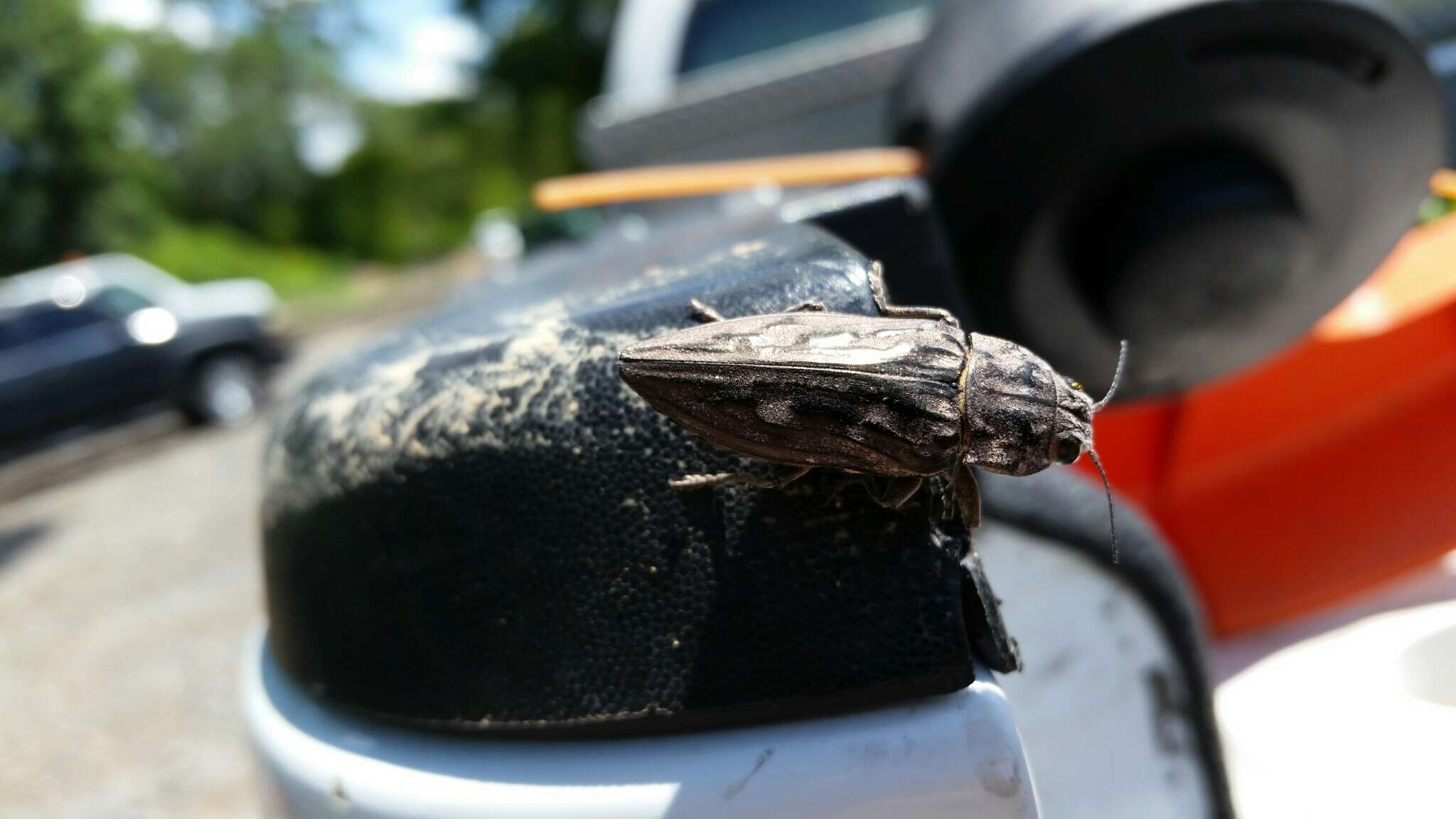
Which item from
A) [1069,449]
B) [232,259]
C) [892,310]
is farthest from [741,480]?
[232,259]

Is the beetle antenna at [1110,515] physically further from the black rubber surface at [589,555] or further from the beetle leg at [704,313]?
the beetle leg at [704,313]

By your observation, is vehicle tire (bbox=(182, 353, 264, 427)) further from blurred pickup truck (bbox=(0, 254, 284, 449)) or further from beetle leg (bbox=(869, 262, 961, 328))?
beetle leg (bbox=(869, 262, 961, 328))

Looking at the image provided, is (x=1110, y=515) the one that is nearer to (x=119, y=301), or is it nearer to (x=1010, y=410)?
(x=1010, y=410)

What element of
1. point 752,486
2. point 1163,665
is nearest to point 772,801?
point 752,486

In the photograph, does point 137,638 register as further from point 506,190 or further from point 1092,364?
point 506,190

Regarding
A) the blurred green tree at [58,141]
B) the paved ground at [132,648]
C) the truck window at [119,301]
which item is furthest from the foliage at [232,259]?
the paved ground at [132,648]

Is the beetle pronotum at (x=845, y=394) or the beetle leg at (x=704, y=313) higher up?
the beetle leg at (x=704, y=313)
